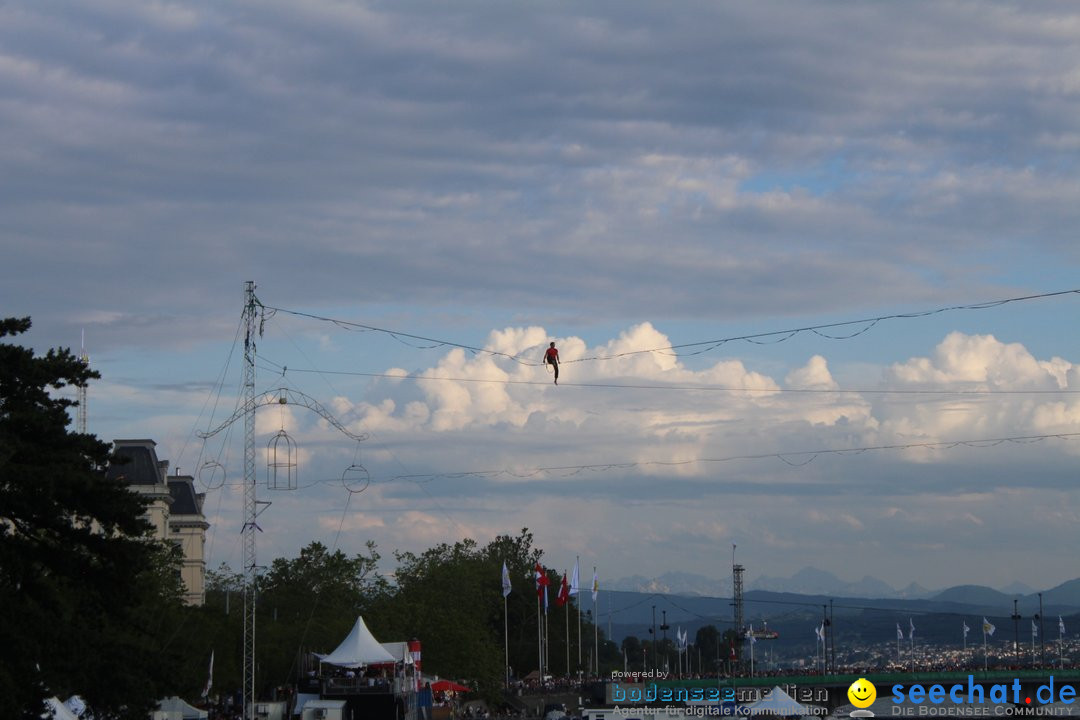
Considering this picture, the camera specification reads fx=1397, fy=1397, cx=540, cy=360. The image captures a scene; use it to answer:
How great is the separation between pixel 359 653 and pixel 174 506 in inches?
2709

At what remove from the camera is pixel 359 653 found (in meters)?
64.5

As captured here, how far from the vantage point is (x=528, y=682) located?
130125mm

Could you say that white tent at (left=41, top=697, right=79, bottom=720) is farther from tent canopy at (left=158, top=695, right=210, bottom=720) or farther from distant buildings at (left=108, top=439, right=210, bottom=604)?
distant buildings at (left=108, top=439, right=210, bottom=604)

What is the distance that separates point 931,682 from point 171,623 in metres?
70.8

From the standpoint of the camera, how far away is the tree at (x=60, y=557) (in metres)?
32.0

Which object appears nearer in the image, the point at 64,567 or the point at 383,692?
the point at 64,567

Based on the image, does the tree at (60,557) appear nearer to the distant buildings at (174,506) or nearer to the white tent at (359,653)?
the white tent at (359,653)

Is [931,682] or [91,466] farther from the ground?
[91,466]

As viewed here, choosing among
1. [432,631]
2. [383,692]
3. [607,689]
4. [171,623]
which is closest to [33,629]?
[383,692]

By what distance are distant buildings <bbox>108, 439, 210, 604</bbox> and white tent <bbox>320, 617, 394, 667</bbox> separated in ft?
158

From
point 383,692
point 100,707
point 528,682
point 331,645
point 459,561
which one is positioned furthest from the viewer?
point 459,561

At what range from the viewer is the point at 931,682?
384ft

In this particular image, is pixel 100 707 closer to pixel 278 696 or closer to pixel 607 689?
pixel 278 696

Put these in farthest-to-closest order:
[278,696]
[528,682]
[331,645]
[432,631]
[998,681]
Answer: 1. [528,682]
2. [998,681]
3. [432,631]
4. [331,645]
5. [278,696]
